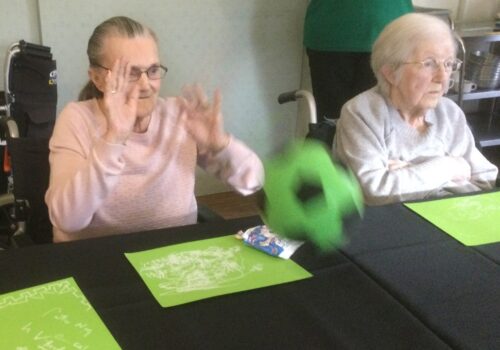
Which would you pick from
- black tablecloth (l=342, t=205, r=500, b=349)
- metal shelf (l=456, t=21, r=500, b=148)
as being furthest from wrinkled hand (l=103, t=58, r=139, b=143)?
metal shelf (l=456, t=21, r=500, b=148)

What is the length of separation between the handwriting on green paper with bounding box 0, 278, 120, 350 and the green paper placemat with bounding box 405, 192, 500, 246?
0.77 meters

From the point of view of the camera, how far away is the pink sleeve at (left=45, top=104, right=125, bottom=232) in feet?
4.17

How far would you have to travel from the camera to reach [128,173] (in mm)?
1472

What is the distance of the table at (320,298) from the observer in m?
0.91

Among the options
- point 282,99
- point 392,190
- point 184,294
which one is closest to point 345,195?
point 184,294

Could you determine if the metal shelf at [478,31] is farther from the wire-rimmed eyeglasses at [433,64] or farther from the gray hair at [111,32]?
the gray hair at [111,32]

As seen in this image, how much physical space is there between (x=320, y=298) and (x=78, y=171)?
626mm

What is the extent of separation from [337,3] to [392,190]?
1.31 metres

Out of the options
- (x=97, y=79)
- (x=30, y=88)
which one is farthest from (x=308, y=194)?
(x=30, y=88)

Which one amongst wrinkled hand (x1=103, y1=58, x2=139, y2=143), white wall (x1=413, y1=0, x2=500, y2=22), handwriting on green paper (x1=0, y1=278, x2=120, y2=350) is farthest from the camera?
white wall (x1=413, y1=0, x2=500, y2=22)

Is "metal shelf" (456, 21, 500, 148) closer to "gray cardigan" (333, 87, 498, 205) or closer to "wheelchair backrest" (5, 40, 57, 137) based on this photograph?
"gray cardigan" (333, 87, 498, 205)

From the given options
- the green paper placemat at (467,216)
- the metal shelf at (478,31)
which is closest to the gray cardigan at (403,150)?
the green paper placemat at (467,216)

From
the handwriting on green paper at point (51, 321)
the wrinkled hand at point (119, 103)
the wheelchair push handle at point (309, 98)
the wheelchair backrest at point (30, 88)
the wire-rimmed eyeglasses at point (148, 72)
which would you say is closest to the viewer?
the handwriting on green paper at point (51, 321)

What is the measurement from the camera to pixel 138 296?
991 millimetres
